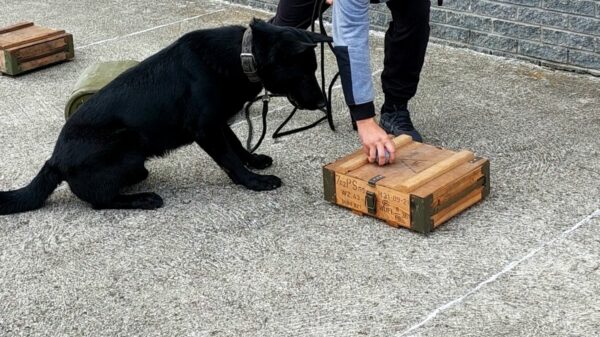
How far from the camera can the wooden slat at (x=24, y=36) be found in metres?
6.14

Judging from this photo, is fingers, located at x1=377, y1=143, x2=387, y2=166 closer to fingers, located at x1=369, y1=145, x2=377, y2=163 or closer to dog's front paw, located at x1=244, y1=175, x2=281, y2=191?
fingers, located at x1=369, y1=145, x2=377, y2=163

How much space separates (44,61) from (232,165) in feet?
8.58

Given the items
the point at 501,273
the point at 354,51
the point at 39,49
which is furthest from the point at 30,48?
the point at 501,273

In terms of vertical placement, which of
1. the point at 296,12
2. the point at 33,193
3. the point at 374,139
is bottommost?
the point at 33,193

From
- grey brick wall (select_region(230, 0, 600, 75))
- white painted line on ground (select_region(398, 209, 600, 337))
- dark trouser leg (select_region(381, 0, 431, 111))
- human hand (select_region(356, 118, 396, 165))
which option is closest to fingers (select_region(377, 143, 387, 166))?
human hand (select_region(356, 118, 396, 165))

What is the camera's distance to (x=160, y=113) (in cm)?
418

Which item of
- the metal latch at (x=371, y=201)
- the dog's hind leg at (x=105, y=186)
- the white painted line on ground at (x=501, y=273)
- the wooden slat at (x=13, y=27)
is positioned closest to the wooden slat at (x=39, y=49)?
the wooden slat at (x=13, y=27)

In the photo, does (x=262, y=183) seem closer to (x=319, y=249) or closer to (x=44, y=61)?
(x=319, y=249)

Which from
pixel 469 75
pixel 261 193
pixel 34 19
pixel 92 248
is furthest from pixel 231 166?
Result: pixel 34 19

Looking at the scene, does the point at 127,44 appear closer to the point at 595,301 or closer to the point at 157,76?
the point at 157,76

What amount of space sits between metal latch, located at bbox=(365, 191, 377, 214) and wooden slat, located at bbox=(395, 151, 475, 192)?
0.41 ft

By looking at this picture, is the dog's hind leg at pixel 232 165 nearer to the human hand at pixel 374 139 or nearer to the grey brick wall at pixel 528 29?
the human hand at pixel 374 139

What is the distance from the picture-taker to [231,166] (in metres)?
4.28

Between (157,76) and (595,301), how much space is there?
7.02ft
